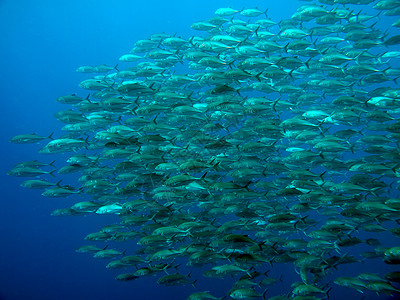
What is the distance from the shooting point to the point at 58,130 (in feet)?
48.8

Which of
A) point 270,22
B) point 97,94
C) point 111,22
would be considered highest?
point 111,22

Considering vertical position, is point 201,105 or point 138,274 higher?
point 201,105

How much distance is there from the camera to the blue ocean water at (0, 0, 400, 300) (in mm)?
11469

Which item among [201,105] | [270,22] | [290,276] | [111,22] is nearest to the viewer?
[201,105]

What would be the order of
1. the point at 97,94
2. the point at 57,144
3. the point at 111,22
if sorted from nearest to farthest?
the point at 57,144
the point at 97,94
the point at 111,22

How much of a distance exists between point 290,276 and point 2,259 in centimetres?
1250

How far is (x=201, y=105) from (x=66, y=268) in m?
10.4

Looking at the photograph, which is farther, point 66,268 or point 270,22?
point 66,268

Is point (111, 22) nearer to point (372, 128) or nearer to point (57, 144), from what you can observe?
point (57, 144)

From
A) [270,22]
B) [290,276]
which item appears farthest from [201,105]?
[290,276]

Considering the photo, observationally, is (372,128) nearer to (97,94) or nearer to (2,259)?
(97,94)

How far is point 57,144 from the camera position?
17.7ft

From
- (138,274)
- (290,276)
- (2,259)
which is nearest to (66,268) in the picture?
(2,259)

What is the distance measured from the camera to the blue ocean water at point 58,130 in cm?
1147
